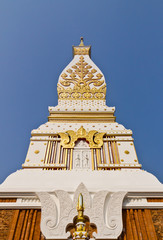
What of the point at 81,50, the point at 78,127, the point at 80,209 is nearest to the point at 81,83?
the point at 78,127

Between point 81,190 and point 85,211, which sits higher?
point 81,190

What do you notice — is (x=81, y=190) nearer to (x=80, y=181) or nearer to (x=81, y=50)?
(x=80, y=181)

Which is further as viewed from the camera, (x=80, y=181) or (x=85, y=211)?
(x=80, y=181)

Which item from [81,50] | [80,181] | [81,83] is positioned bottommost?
[80,181]

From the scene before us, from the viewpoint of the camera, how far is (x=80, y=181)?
15.4 ft

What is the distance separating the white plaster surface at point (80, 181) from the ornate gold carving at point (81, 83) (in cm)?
410

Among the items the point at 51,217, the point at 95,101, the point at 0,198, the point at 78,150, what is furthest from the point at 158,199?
the point at 95,101

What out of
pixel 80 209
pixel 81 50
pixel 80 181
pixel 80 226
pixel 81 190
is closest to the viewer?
pixel 80 226

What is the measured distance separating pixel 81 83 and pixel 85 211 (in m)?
6.15

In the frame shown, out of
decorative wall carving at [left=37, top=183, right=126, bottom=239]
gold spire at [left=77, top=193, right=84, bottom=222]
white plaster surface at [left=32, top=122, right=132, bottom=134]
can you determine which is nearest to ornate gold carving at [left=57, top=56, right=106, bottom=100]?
white plaster surface at [left=32, top=122, right=132, bottom=134]

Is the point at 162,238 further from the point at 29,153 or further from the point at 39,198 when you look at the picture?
the point at 29,153

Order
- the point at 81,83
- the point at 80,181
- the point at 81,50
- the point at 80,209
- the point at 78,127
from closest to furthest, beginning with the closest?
the point at 80,209, the point at 80,181, the point at 78,127, the point at 81,83, the point at 81,50

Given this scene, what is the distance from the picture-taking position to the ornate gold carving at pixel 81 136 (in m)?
6.43

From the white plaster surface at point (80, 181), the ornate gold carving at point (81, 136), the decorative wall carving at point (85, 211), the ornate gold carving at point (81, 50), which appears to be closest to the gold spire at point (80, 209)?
the decorative wall carving at point (85, 211)
